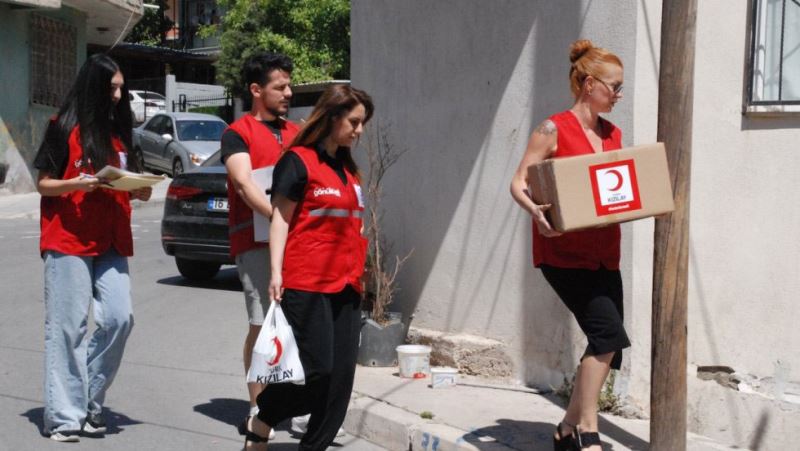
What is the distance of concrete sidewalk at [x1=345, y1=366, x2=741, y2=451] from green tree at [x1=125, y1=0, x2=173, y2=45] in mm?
42845

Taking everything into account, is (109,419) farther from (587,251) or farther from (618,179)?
(618,179)

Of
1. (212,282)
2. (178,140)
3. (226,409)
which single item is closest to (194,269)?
(212,282)

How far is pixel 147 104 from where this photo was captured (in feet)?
120

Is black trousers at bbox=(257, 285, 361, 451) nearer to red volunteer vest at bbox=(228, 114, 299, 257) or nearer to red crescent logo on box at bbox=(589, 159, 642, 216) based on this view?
red volunteer vest at bbox=(228, 114, 299, 257)

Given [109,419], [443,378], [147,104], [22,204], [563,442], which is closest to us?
[563,442]

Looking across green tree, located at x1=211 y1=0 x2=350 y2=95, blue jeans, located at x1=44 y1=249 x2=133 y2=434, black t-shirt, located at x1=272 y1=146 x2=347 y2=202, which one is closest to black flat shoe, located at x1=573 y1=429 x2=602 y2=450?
black t-shirt, located at x1=272 y1=146 x2=347 y2=202

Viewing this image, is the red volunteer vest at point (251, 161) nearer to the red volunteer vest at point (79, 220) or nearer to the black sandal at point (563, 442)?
the red volunteer vest at point (79, 220)

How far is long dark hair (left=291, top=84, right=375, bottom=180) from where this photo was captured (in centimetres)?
489

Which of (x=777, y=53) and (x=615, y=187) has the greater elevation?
(x=777, y=53)

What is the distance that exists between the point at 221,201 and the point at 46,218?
502 cm

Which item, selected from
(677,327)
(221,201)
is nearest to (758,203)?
(677,327)

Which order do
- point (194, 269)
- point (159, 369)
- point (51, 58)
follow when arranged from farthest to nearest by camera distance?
point (51, 58), point (194, 269), point (159, 369)

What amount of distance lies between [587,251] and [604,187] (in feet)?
1.29

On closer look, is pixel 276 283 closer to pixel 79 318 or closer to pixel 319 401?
pixel 319 401
